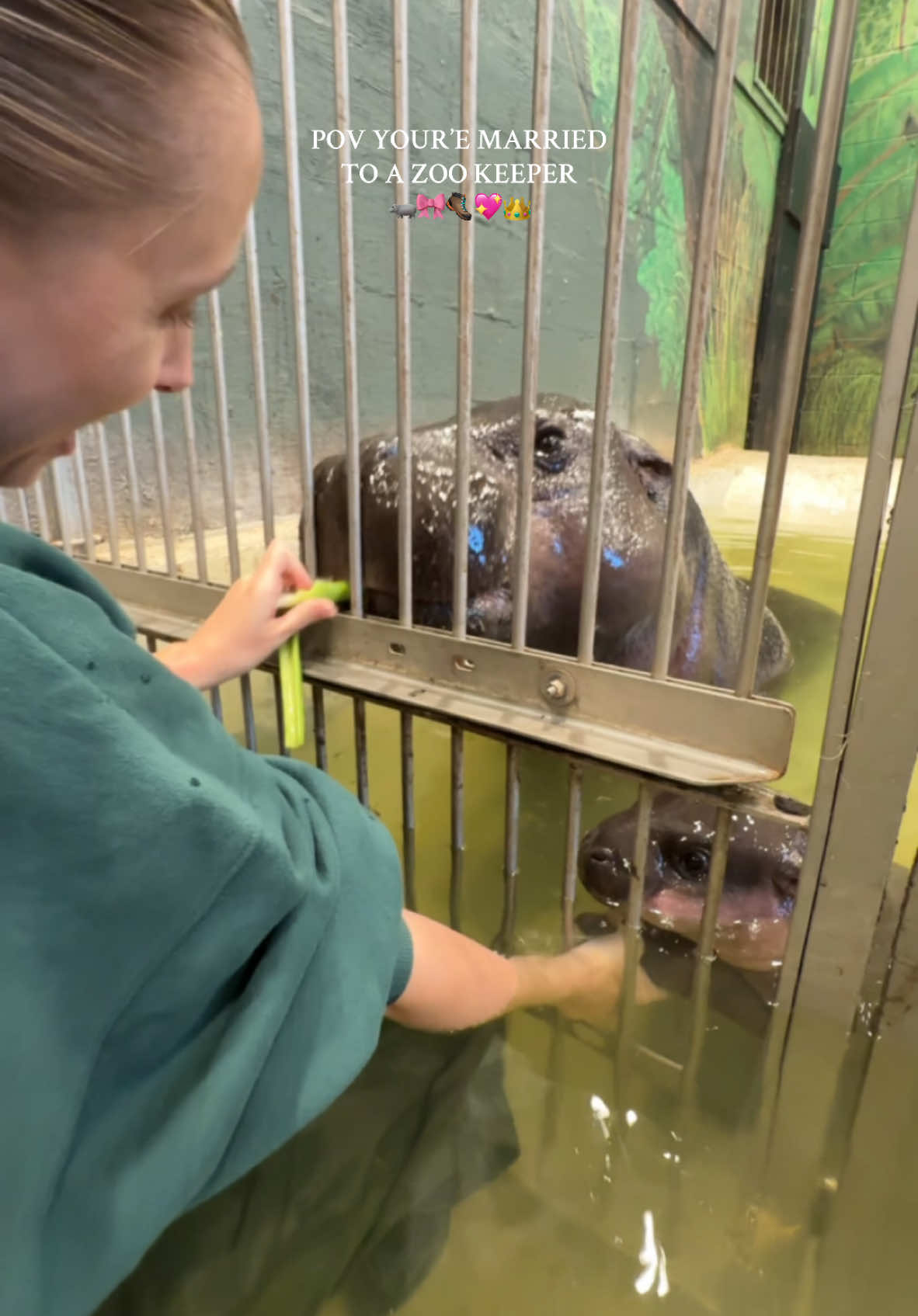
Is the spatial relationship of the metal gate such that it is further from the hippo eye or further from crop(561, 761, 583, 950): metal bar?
the hippo eye

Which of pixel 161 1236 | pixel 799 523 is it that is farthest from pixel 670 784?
pixel 799 523

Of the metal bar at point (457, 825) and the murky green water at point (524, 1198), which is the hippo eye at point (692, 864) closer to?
the murky green water at point (524, 1198)

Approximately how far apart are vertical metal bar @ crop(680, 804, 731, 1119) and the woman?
0.34 meters

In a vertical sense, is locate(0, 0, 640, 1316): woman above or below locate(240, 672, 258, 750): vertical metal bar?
above

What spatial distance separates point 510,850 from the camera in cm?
85

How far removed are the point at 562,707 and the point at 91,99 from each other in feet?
1.75

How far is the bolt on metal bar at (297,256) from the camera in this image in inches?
27.8

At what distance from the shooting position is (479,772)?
1.26 metres

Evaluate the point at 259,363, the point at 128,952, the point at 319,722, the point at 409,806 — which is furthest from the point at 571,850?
the point at 259,363

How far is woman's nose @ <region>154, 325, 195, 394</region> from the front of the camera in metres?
0.45

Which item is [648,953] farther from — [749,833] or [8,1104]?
[8,1104]

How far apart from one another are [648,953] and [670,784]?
29cm

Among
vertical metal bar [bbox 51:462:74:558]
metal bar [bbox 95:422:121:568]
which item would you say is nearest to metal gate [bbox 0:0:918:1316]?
metal bar [bbox 95:422:121:568]

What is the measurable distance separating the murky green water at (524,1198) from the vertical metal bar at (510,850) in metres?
0.01
